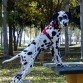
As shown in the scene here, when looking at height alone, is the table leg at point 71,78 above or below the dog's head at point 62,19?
below

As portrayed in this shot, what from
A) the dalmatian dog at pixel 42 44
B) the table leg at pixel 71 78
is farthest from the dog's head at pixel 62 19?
the table leg at pixel 71 78

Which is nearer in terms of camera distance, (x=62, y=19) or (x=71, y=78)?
(x=62, y=19)

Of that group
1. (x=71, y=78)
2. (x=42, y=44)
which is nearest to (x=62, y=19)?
(x=42, y=44)

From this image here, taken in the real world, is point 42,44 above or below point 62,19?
below

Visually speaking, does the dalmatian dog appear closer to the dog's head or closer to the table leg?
the dog's head

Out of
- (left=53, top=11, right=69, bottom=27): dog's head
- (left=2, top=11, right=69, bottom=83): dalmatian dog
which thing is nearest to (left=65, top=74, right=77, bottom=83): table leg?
(left=2, top=11, right=69, bottom=83): dalmatian dog

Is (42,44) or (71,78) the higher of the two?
(42,44)

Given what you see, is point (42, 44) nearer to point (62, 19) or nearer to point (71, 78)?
point (62, 19)

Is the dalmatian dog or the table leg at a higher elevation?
the dalmatian dog

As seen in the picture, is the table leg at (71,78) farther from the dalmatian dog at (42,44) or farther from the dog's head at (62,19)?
the dog's head at (62,19)

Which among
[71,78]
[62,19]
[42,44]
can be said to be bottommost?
[71,78]

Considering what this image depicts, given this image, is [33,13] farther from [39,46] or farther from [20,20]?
[39,46]

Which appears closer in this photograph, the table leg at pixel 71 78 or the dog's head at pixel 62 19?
the dog's head at pixel 62 19

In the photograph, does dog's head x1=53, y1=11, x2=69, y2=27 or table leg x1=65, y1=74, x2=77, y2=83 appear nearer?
dog's head x1=53, y1=11, x2=69, y2=27
